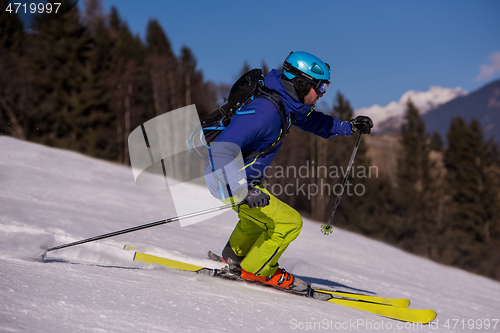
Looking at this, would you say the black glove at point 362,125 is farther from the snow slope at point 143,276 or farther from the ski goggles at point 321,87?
the snow slope at point 143,276

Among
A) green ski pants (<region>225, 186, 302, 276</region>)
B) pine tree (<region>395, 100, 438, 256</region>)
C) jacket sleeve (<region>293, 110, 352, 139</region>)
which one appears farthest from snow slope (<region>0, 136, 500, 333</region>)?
pine tree (<region>395, 100, 438, 256</region>)

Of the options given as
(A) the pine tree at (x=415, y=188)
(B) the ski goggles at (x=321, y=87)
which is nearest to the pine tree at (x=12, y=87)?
(B) the ski goggles at (x=321, y=87)

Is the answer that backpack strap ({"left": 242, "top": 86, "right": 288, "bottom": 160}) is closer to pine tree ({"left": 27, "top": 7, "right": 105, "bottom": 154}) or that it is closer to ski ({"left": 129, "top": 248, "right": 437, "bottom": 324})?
ski ({"left": 129, "top": 248, "right": 437, "bottom": 324})

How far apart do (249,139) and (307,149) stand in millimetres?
26235

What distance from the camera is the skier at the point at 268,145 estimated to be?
2.50m

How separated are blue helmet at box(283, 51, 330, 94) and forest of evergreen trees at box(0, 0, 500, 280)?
23225 millimetres

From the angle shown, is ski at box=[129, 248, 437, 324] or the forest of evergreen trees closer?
ski at box=[129, 248, 437, 324]

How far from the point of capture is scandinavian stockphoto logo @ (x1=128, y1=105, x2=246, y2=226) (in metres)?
2.50

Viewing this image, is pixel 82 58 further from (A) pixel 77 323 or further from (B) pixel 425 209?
(A) pixel 77 323

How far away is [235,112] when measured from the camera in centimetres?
263

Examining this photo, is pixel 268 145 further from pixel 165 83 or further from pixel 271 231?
pixel 165 83

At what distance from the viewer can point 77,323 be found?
1.56 meters

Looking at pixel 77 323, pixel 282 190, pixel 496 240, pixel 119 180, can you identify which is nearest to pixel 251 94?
pixel 77 323

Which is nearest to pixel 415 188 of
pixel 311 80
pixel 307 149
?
pixel 307 149
